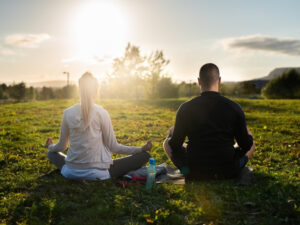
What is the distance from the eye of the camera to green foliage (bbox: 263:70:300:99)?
53500 mm

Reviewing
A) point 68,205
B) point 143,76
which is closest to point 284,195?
point 68,205

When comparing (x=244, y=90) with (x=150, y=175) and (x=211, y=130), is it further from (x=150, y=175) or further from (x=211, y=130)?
(x=150, y=175)

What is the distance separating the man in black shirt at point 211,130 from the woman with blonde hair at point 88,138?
87 centimetres

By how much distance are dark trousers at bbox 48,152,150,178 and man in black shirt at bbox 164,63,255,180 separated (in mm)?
911

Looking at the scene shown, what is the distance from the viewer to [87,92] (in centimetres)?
465

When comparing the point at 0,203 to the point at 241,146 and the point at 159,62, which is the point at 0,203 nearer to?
the point at 241,146

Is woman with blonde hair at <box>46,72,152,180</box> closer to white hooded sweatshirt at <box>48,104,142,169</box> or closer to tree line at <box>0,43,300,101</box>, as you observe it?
white hooded sweatshirt at <box>48,104,142,169</box>

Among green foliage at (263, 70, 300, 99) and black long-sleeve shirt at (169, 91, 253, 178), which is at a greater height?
green foliage at (263, 70, 300, 99)

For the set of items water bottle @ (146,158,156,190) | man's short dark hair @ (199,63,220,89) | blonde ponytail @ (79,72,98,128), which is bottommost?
water bottle @ (146,158,156,190)

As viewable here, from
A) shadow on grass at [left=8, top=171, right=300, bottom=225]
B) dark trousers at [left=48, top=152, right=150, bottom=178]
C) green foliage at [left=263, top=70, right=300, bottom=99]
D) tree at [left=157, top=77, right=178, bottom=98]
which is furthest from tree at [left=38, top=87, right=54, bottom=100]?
shadow on grass at [left=8, top=171, right=300, bottom=225]

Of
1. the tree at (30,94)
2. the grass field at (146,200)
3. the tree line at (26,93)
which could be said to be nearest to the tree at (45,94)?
the tree line at (26,93)

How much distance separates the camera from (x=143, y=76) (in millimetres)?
54938

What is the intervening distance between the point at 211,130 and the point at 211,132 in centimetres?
3

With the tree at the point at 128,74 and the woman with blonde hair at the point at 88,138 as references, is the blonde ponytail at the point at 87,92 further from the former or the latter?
the tree at the point at 128,74
